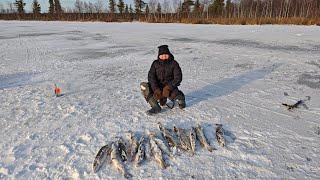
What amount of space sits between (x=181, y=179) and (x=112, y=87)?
4047 millimetres

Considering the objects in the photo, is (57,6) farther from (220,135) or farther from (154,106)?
(220,135)

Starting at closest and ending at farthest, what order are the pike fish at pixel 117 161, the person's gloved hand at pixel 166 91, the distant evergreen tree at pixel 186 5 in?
the pike fish at pixel 117 161, the person's gloved hand at pixel 166 91, the distant evergreen tree at pixel 186 5

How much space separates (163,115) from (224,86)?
8.25 feet

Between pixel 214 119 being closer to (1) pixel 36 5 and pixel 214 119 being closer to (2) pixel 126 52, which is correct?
(2) pixel 126 52

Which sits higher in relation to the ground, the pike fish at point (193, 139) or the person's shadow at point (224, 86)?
the person's shadow at point (224, 86)

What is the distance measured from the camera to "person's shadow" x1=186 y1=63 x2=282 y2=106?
6.33 meters

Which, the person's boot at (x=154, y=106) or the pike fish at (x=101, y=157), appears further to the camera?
the person's boot at (x=154, y=106)

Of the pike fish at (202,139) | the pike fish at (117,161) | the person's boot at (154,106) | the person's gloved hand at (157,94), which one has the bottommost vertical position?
the pike fish at (117,161)

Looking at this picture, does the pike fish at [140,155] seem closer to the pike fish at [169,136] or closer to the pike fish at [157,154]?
the pike fish at [157,154]

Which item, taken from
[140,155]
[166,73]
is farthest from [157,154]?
[166,73]

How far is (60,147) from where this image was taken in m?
4.21

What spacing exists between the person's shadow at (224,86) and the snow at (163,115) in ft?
0.08

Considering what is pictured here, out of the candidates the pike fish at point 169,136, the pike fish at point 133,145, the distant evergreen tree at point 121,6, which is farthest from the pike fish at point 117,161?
the distant evergreen tree at point 121,6

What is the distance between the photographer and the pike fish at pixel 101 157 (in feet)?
12.1
